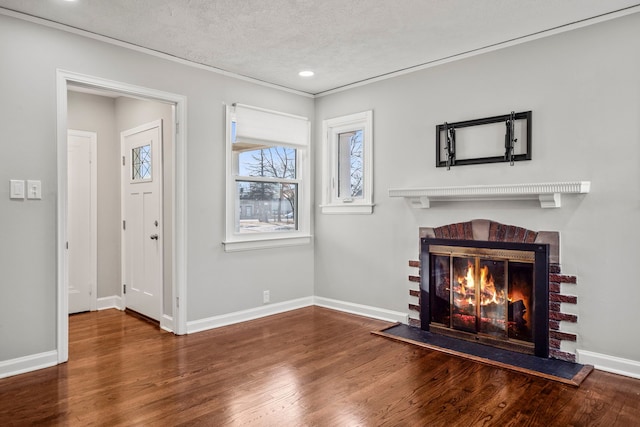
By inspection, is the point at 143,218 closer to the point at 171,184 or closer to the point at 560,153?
the point at 171,184

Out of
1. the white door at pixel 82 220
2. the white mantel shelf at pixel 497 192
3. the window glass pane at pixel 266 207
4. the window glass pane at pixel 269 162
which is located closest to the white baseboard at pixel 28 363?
the white door at pixel 82 220

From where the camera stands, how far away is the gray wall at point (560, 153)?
2.90 metres

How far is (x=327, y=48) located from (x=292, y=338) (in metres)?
2.51

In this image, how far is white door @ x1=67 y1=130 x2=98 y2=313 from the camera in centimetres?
471

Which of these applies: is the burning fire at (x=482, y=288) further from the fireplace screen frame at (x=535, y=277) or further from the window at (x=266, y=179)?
the window at (x=266, y=179)

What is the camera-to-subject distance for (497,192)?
10.6 feet

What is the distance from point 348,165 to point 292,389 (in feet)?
8.76

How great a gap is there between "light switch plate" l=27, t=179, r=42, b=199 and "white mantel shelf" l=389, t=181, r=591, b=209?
280 centimetres

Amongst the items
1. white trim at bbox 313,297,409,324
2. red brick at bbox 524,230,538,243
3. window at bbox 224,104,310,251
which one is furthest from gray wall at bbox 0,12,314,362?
red brick at bbox 524,230,538,243

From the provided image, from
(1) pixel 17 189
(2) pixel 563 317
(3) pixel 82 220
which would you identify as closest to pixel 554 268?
(2) pixel 563 317

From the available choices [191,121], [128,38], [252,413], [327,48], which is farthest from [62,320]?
[327,48]

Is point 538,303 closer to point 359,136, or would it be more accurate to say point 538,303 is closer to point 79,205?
point 359,136

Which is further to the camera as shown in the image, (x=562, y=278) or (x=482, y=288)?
(x=482, y=288)

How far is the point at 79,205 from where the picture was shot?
15.6 ft
